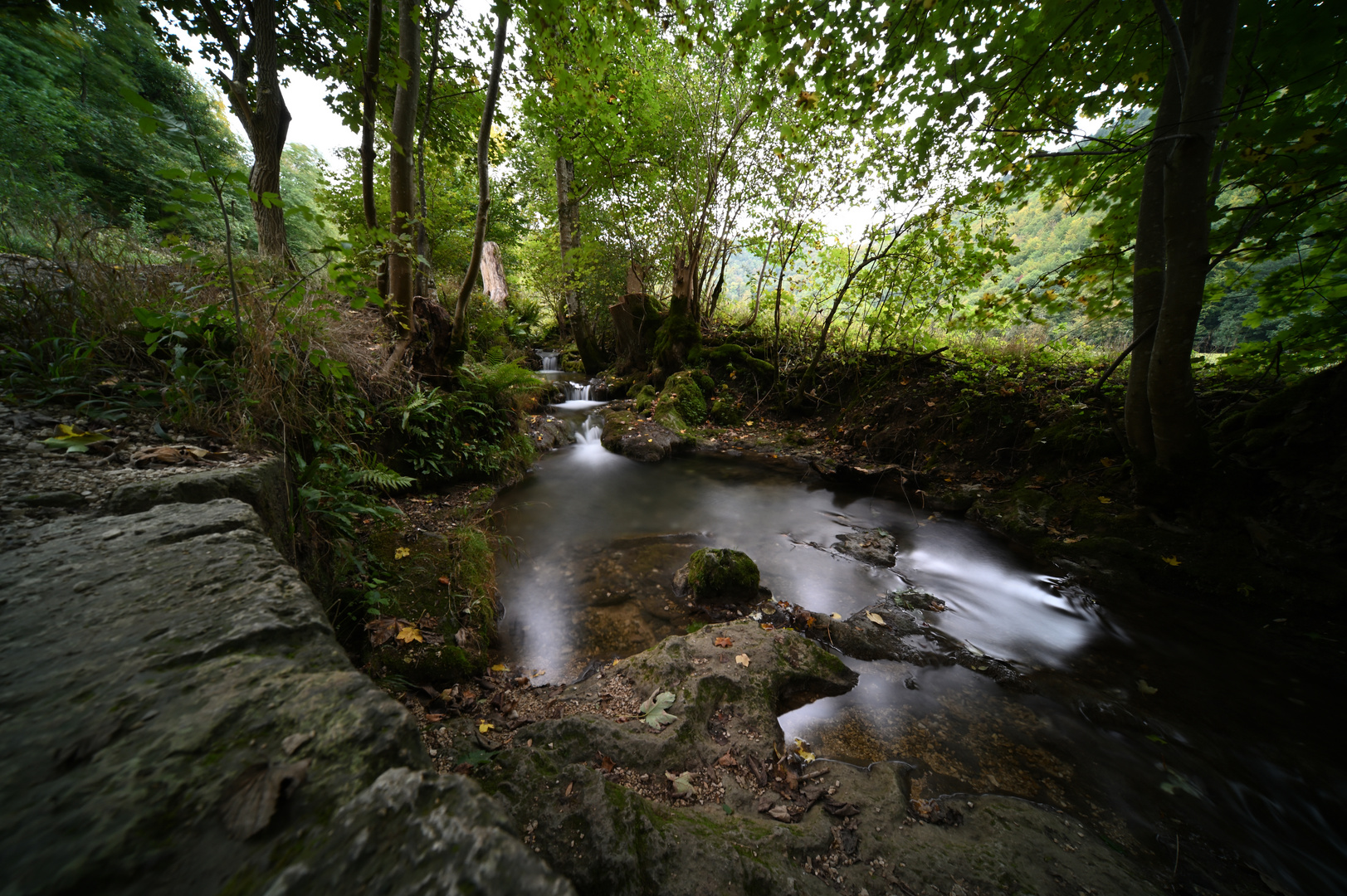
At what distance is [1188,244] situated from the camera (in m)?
3.54

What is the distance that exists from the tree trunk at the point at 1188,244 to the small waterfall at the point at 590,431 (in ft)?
25.9

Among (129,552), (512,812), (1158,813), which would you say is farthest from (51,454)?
(1158,813)

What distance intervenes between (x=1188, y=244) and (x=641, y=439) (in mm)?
7059

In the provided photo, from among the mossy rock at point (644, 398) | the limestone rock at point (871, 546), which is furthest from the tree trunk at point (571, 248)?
the limestone rock at point (871, 546)

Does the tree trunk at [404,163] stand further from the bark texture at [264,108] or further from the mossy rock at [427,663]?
the bark texture at [264,108]

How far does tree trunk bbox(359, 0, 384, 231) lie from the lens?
4500mm

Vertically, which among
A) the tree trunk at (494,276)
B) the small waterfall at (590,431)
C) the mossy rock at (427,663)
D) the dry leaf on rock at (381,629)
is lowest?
the mossy rock at (427,663)

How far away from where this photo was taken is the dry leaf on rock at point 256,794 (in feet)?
2.24

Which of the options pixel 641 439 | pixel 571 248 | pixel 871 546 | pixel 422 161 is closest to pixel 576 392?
pixel 571 248

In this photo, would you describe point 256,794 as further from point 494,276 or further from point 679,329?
point 494,276

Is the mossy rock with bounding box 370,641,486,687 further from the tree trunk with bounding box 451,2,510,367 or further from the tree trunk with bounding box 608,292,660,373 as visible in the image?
the tree trunk with bounding box 608,292,660,373

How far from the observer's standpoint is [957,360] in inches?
300

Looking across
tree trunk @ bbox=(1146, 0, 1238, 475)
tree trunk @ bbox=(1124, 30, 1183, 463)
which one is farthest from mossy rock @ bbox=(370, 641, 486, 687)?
tree trunk @ bbox=(1124, 30, 1183, 463)

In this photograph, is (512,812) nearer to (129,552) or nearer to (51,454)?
(129,552)
